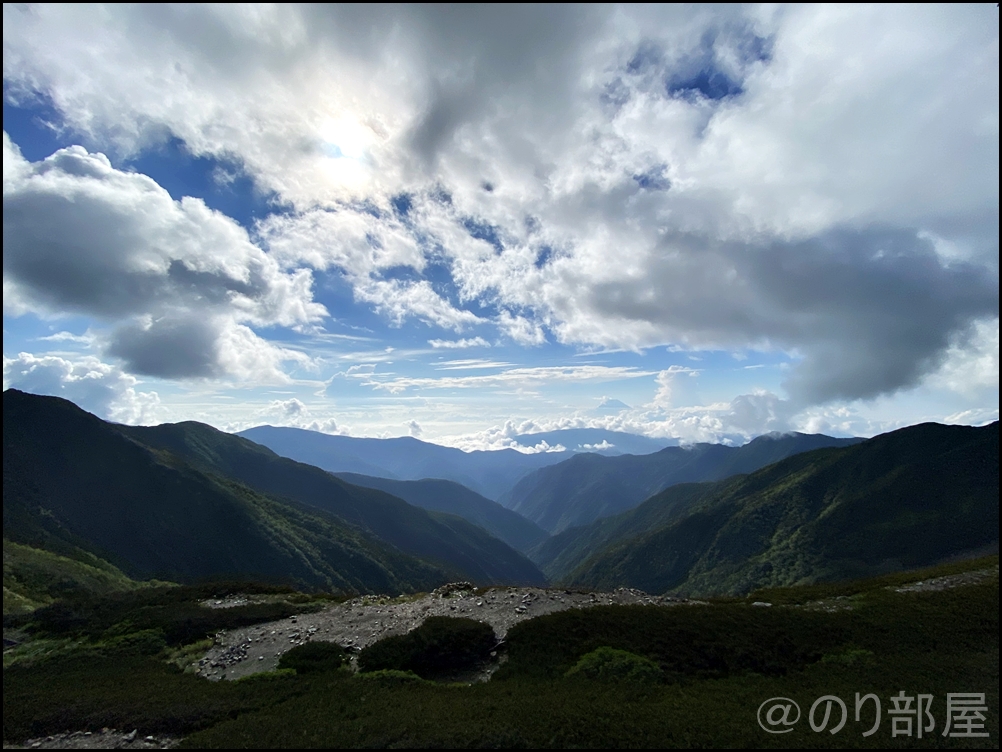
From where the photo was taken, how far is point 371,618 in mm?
32094

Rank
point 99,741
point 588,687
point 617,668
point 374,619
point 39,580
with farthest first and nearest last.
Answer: point 39,580 < point 374,619 < point 617,668 < point 588,687 < point 99,741

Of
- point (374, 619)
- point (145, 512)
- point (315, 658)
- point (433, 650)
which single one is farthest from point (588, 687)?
point (145, 512)

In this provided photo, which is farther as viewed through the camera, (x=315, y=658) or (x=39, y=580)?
A: (x=39, y=580)

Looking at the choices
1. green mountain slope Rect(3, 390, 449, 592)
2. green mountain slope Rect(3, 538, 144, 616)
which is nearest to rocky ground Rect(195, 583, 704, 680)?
green mountain slope Rect(3, 538, 144, 616)

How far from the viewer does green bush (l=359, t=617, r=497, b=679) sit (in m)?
24.0

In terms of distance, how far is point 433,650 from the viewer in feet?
81.9

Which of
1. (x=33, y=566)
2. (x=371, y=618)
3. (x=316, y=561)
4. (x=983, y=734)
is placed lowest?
(x=316, y=561)

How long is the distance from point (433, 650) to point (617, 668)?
10.2 m

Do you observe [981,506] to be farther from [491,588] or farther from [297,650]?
[297,650]

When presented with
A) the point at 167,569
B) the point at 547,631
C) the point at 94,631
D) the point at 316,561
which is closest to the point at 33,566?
the point at 94,631

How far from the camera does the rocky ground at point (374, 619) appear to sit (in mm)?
26438

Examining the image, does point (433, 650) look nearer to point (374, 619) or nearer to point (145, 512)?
point (374, 619)

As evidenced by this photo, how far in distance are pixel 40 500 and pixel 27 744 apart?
477ft

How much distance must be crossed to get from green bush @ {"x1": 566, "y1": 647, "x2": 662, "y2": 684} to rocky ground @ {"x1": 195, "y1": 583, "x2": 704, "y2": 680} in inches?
252
